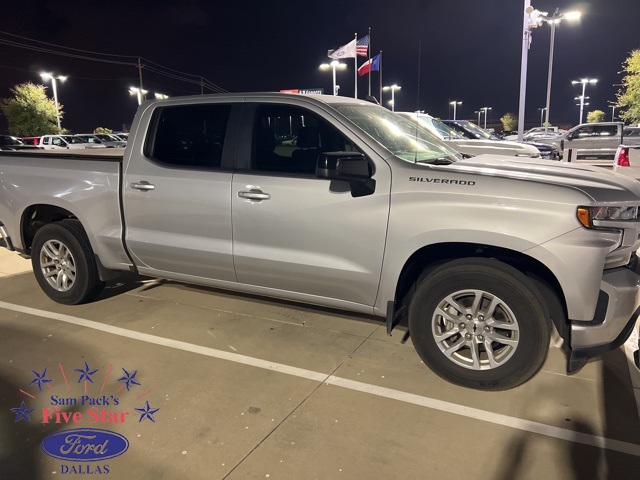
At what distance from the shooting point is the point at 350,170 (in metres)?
3.27

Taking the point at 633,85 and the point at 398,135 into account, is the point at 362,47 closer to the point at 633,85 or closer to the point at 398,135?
the point at 633,85

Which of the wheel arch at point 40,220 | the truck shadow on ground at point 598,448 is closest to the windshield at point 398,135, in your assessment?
the truck shadow on ground at point 598,448

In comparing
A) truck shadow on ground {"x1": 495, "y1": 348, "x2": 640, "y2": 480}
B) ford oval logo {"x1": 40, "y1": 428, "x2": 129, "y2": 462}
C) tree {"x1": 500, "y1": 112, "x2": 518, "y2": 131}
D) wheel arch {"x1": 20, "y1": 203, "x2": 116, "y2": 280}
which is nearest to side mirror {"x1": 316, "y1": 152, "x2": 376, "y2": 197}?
truck shadow on ground {"x1": 495, "y1": 348, "x2": 640, "y2": 480}

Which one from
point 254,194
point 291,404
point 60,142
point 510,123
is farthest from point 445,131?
point 510,123

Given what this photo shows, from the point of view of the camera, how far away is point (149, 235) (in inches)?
172

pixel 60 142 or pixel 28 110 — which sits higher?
pixel 28 110

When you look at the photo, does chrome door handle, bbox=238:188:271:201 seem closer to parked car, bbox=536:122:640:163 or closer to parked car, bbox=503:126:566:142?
parked car, bbox=536:122:640:163

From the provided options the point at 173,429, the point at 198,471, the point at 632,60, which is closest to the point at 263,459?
the point at 198,471

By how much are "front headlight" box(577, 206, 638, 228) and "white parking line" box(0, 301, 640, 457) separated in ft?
3.99

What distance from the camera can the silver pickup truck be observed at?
298 centimetres

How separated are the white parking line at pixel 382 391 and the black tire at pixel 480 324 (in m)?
0.28

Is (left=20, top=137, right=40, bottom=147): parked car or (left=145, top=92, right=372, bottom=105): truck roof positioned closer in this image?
(left=145, top=92, right=372, bottom=105): truck roof

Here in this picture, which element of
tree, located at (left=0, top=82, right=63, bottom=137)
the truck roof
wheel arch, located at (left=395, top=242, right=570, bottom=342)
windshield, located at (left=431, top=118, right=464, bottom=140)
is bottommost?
wheel arch, located at (left=395, top=242, right=570, bottom=342)

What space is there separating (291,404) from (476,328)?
1.30m
